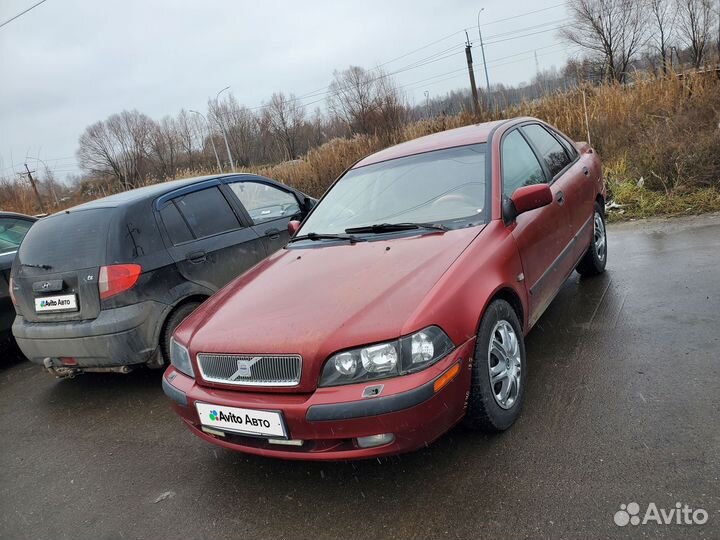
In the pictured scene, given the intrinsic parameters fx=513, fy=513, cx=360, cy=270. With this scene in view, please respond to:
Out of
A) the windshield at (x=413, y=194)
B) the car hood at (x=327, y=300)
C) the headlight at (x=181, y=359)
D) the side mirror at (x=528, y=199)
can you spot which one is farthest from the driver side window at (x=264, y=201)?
the side mirror at (x=528, y=199)

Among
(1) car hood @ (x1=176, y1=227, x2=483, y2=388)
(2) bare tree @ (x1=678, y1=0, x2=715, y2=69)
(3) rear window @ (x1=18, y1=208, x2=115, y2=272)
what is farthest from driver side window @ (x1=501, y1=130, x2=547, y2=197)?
(2) bare tree @ (x1=678, y1=0, x2=715, y2=69)

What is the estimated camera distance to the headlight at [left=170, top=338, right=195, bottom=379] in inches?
104

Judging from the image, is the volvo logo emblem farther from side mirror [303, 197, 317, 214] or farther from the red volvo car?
side mirror [303, 197, 317, 214]

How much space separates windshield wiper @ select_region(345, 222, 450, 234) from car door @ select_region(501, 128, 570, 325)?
17.7 inches

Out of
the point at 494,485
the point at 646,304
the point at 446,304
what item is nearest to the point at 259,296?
the point at 446,304

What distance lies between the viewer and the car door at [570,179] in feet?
12.9

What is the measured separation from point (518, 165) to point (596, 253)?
1685mm

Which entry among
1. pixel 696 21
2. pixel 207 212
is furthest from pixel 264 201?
pixel 696 21

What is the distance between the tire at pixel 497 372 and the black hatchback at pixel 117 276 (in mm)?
2512

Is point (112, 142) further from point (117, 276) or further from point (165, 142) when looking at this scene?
point (117, 276)

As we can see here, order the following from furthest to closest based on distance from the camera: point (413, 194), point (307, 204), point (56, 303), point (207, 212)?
point (307, 204), point (207, 212), point (56, 303), point (413, 194)

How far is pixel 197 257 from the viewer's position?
423cm

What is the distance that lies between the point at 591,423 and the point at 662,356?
886mm

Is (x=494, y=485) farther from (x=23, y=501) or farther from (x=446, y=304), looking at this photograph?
(x=23, y=501)
